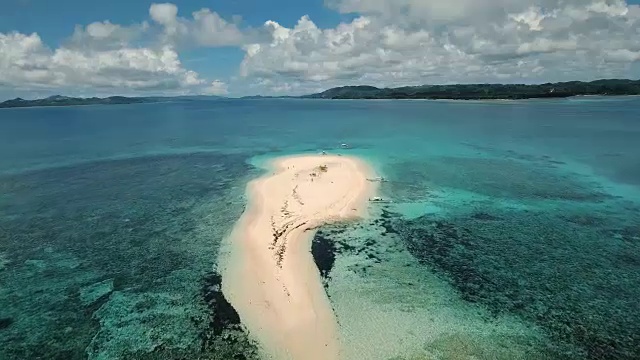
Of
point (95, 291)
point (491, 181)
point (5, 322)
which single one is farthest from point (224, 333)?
point (491, 181)

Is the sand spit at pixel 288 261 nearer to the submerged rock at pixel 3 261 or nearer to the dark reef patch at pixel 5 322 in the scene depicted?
the dark reef patch at pixel 5 322

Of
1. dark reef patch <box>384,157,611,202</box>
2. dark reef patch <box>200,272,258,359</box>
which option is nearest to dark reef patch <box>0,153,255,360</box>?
dark reef patch <box>200,272,258,359</box>

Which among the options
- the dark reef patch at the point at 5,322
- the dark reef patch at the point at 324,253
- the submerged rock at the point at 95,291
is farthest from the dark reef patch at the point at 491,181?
the dark reef patch at the point at 5,322

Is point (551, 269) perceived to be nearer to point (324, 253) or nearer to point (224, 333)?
point (324, 253)

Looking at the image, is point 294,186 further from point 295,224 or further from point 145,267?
point 145,267

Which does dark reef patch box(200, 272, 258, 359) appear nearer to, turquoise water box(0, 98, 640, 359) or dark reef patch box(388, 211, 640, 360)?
turquoise water box(0, 98, 640, 359)

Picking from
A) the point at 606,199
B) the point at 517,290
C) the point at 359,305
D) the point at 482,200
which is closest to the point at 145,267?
the point at 359,305

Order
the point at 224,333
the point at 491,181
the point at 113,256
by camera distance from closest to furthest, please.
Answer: the point at 224,333 < the point at 113,256 < the point at 491,181
